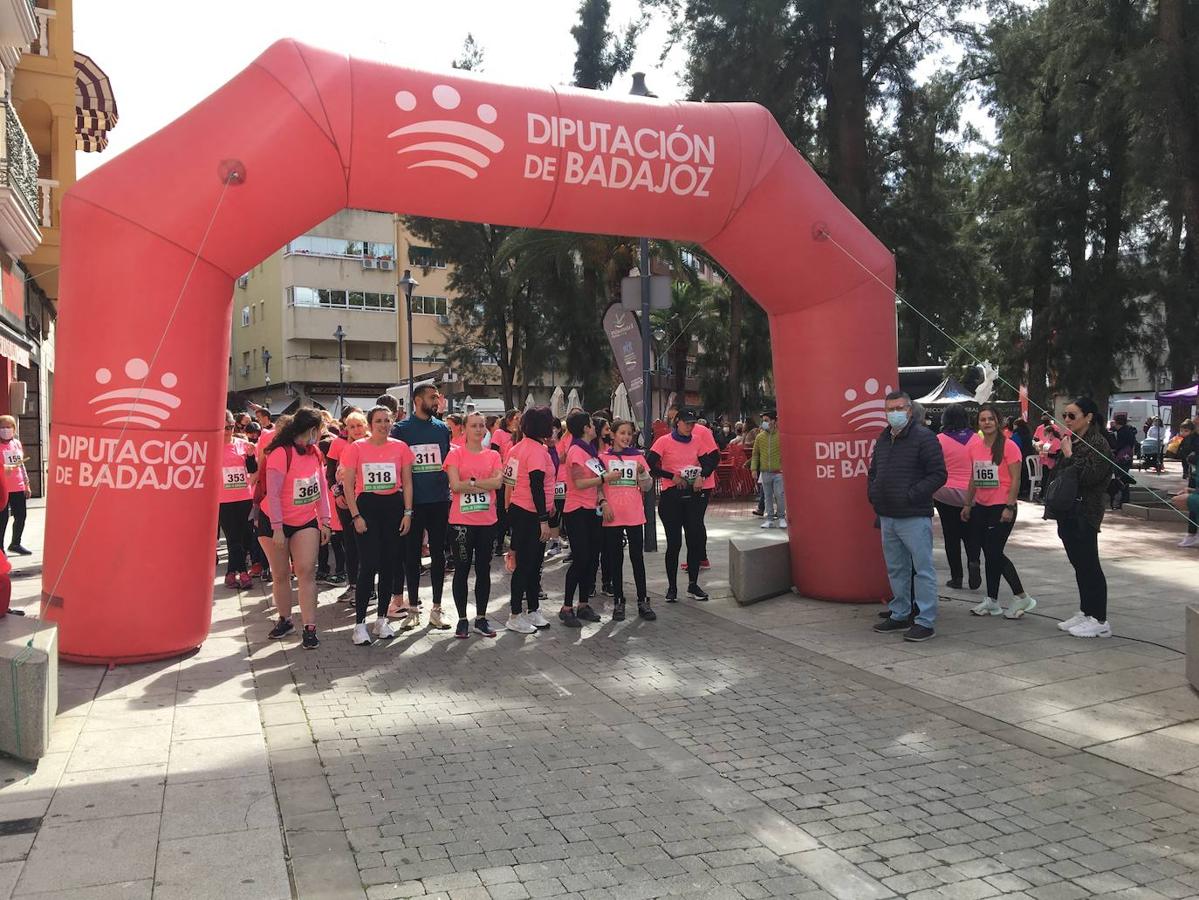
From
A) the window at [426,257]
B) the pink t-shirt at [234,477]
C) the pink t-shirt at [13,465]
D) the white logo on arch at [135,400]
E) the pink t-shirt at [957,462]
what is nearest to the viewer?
the white logo on arch at [135,400]

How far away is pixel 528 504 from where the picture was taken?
7.94 m

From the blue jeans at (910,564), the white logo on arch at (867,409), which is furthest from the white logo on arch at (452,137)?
the blue jeans at (910,564)

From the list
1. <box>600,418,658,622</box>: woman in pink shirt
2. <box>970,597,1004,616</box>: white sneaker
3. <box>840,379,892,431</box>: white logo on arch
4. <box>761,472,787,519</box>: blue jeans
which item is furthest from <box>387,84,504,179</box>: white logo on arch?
<box>761,472,787,519</box>: blue jeans

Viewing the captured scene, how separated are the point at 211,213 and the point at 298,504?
7.00 feet

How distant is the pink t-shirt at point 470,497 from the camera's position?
766cm

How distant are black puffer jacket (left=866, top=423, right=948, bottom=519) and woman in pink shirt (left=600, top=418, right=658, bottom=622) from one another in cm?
202

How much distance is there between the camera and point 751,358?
3612cm

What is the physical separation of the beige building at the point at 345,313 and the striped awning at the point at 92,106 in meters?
22.1

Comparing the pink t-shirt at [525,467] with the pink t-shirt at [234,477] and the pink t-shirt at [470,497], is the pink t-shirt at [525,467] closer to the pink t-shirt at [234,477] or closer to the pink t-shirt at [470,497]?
the pink t-shirt at [470,497]

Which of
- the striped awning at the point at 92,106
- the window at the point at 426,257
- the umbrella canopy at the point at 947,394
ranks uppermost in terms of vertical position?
the striped awning at the point at 92,106

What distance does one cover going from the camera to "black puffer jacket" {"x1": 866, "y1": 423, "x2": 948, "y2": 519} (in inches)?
297

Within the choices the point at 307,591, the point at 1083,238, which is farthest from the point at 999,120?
the point at 307,591

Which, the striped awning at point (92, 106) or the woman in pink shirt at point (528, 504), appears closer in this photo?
the woman in pink shirt at point (528, 504)

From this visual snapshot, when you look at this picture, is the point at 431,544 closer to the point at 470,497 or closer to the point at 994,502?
the point at 470,497
